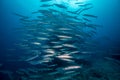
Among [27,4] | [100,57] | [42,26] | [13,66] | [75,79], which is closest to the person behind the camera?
[75,79]

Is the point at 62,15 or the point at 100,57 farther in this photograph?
the point at 100,57

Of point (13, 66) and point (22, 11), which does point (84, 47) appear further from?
point (22, 11)

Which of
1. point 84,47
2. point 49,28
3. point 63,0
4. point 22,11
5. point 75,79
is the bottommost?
point 75,79

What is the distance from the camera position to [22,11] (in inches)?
2707

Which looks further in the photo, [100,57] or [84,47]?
[100,57]

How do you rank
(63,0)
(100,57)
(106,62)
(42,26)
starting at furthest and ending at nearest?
(100,57)
(106,62)
(63,0)
(42,26)

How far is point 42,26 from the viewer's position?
8695 millimetres

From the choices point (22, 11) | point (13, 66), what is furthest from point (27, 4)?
point (13, 66)

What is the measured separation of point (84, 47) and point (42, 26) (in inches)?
80.4

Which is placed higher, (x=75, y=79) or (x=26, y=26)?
(x=26, y=26)

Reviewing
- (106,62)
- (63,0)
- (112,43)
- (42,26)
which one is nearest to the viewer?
(42,26)

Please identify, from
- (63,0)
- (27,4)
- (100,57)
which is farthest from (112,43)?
(27,4)

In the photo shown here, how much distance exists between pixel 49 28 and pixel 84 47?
178 centimetres

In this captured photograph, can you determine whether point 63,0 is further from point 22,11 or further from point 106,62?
point 22,11
